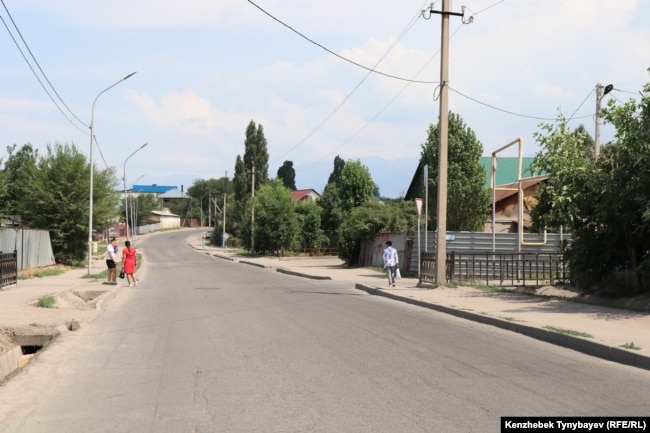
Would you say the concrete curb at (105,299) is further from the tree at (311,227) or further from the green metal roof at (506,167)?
the tree at (311,227)

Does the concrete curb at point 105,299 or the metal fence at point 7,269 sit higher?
the metal fence at point 7,269

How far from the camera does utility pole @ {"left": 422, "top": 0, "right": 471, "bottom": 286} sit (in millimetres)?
22375

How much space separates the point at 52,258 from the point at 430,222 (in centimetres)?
2321

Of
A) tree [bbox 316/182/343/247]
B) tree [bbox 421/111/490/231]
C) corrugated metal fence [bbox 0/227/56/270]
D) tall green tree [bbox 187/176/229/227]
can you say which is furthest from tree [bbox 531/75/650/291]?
tall green tree [bbox 187/176/229/227]

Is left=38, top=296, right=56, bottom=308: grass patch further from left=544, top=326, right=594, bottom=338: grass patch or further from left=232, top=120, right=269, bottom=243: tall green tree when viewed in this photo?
left=232, top=120, right=269, bottom=243: tall green tree

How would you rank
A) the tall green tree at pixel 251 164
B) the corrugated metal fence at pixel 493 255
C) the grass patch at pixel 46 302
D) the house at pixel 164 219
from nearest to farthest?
the grass patch at pixel 46 302
the corrugated metal fence at pixel 493 255
the tall green tree at pixel 251 164
the house at pixel 164 219

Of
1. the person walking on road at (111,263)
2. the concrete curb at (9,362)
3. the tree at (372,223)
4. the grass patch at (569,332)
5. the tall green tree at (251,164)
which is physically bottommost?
the concrete curb at (9,362)

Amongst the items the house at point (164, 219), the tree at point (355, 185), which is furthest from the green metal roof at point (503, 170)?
the house at point (164, 219)

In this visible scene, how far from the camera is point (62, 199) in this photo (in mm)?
42438

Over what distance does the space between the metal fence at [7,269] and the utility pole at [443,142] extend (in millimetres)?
14227

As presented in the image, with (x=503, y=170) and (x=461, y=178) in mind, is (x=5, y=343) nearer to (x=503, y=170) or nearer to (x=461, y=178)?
(x=461, y=178)

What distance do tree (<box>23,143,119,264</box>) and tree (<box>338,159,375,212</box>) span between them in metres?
22.5

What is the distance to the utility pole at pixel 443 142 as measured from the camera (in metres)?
22.4

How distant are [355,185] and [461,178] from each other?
69.1 ft
